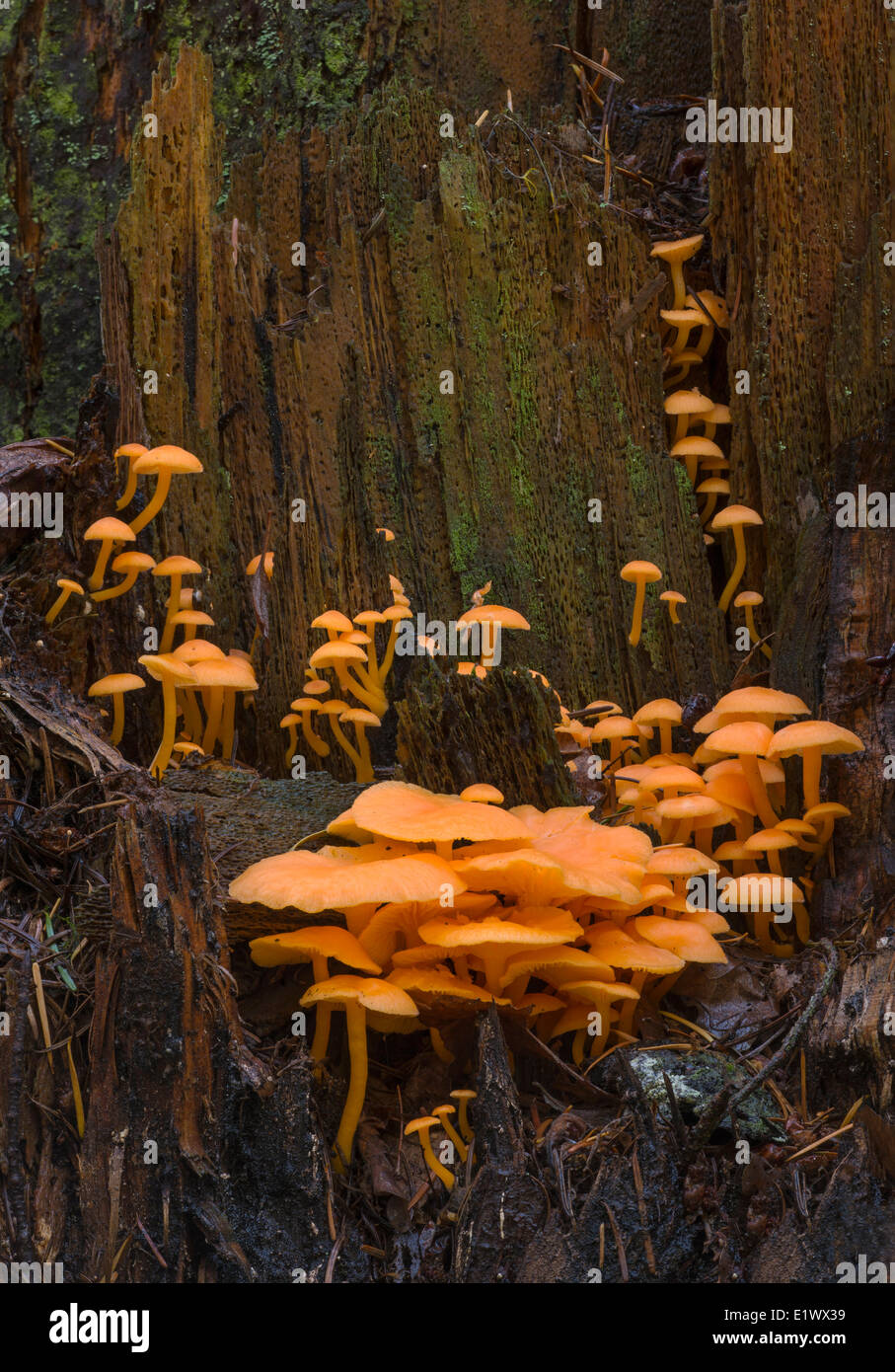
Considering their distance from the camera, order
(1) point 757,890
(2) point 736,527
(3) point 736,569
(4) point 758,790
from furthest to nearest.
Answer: (3) point 736,569 → (2) point 736,527 → (4) point 758,790 → (1) point 757,890

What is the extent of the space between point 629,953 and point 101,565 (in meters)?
3.30

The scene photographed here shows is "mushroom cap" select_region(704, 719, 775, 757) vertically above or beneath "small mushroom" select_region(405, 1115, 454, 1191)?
above

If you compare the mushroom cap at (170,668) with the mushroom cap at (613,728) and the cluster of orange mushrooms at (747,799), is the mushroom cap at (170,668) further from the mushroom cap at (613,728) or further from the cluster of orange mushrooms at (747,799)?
the mushroom cap at (613,728)

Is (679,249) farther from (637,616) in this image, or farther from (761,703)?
(761,703)

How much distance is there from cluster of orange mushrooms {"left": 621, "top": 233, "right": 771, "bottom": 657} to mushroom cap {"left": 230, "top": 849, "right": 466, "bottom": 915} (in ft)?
9.43

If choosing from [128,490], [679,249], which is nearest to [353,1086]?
[128,490]

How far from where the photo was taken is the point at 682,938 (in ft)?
14.0

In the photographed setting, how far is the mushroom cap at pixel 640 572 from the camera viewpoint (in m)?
6.01

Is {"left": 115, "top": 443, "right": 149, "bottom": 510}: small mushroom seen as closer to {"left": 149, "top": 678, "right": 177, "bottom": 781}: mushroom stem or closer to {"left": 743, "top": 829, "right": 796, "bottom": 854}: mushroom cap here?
{"left": 149, "top": 678, "right": 177, "bottom": 781}: mushroom stem

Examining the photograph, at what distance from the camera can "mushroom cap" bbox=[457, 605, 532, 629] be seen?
5.72 m

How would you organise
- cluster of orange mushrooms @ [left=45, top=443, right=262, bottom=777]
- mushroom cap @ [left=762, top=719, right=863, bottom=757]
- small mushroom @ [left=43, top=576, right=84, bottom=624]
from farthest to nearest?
small mushroom @ [left=43, top=576, right=84, bottom=624] → cluster of orange mushrooms @ [left=45, top=443, right=262, bottom=777] → mushroom cap @ [left=762, top=719, right=863, bottom=757]

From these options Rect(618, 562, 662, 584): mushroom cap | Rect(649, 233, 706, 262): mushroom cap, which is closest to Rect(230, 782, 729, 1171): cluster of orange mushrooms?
Rect(618, 562, 662, 584): mushroom cap

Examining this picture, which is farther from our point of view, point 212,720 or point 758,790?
point 212,720

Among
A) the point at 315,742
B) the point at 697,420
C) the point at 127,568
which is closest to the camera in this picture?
the point at 127,568
